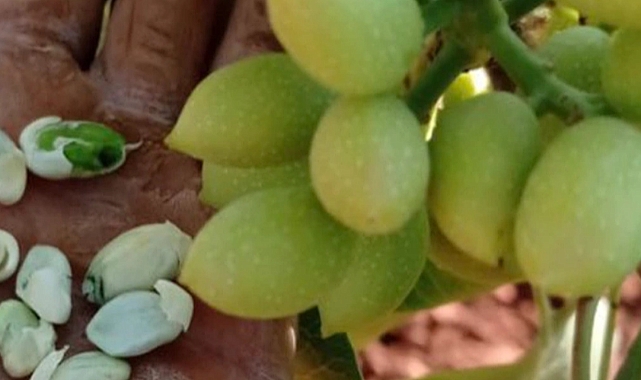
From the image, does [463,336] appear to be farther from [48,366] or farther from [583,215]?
[583,215]

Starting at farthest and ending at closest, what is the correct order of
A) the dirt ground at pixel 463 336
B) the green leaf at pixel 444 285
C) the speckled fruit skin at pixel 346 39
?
the dirt ground at pixel 463 336
the green leaf at pixel 444 285
the speckled fruit skin at pixel 346 39

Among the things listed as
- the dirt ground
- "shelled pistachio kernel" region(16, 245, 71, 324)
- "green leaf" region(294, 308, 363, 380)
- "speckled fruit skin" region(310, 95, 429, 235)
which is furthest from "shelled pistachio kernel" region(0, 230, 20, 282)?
the dirt ground

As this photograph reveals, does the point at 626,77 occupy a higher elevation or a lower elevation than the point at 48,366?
higher

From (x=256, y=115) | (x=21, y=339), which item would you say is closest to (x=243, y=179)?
(x=256, y=115)

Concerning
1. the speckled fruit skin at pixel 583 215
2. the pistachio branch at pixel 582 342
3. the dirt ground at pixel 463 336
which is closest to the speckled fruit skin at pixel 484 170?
the speckled fruit skin at pixel 583 215

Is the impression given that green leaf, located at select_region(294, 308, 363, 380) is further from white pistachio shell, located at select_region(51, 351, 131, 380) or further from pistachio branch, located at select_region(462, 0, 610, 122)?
pistachio branch, located at select_region(462, 0, 610, 122)

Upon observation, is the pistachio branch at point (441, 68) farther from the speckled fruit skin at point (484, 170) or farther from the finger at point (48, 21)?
the finger at point (48, 21)
